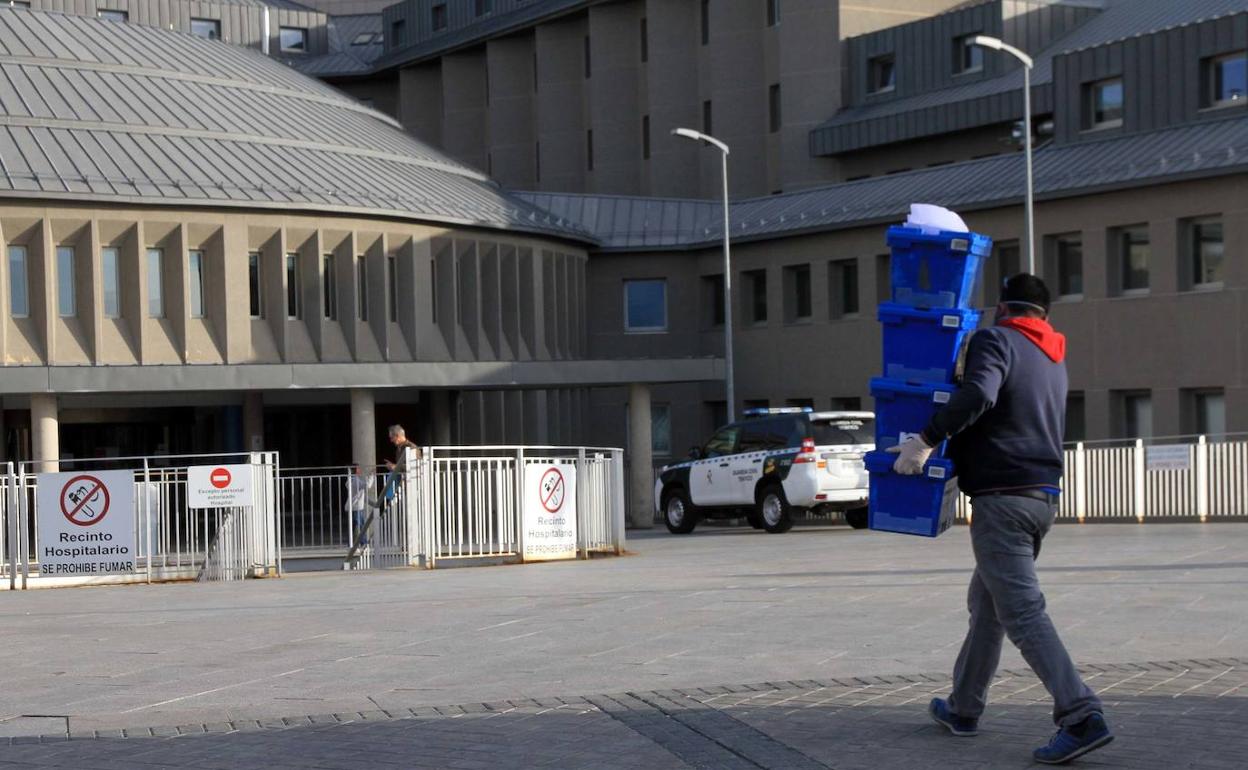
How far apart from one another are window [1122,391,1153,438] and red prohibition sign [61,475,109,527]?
23.7m

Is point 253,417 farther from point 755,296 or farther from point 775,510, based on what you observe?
point 775,510

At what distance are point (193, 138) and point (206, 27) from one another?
1504 inches

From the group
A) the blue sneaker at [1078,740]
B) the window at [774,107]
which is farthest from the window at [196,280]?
the blue sneaker at [1078,740]

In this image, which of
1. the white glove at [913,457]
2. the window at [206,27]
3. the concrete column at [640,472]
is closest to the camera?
the white glove at [913,457]

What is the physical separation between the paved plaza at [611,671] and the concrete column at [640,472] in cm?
2088

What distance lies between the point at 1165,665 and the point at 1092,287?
29.3 metres

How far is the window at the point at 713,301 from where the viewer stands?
174 ft

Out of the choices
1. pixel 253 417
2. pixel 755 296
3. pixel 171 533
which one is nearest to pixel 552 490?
pixel 171 533

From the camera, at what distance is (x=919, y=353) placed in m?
9.28

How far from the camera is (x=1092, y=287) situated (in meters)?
39.6

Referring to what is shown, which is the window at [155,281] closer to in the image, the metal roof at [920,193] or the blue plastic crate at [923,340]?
the metal roof at [920,193]

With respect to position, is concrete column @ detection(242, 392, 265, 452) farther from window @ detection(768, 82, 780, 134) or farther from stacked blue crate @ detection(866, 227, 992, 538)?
stacked blue crate @ detection(866, 227, 992, 538)

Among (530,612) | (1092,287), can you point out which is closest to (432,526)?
(530,612)

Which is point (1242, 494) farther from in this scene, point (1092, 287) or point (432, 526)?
point (432, 526)
